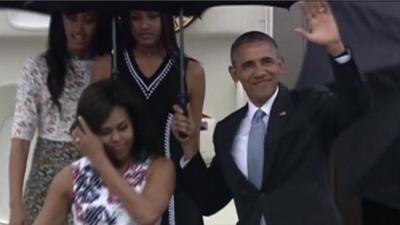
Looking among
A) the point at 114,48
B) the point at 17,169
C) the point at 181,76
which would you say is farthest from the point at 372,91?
the point at 17,169

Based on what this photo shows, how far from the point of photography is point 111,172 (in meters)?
3.79

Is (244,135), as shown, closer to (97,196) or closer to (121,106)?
(121,106)

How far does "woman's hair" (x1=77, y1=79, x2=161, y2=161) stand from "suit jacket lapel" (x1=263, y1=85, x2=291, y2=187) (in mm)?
381

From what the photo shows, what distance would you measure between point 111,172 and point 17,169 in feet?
2.50

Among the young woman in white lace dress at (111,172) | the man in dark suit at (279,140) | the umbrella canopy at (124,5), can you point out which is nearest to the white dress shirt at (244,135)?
the man in dark suit at (279,140)

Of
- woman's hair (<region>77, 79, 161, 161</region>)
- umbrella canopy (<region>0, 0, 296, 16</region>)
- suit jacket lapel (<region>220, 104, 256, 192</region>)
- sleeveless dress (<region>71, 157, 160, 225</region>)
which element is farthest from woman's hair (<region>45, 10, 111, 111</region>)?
suit jacket lapel (<region>220, 104, 256, 192</region>)

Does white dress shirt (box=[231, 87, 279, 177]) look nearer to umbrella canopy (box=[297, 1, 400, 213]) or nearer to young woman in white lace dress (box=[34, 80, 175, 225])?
young woman in white lace dress (box=[34, 80, 175, 225])

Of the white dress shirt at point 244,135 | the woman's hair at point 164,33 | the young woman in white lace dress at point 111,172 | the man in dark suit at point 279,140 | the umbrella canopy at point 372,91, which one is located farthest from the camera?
the woman's hair at point 164,33

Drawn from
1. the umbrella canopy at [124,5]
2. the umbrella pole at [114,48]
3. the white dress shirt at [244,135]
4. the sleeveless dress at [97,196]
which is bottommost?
the sleeveless dress at [97,196]

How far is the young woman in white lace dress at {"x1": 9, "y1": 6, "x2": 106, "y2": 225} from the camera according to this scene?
174 inches

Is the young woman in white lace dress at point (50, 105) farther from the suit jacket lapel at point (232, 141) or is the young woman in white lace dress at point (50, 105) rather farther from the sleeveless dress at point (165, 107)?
the suit jacket lapel at point (232, 141)

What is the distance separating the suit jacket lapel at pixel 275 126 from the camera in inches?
157

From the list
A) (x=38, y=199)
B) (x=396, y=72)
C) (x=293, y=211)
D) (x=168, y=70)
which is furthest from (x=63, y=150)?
(x=396, y=72)

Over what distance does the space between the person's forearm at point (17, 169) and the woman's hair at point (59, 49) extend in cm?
22
